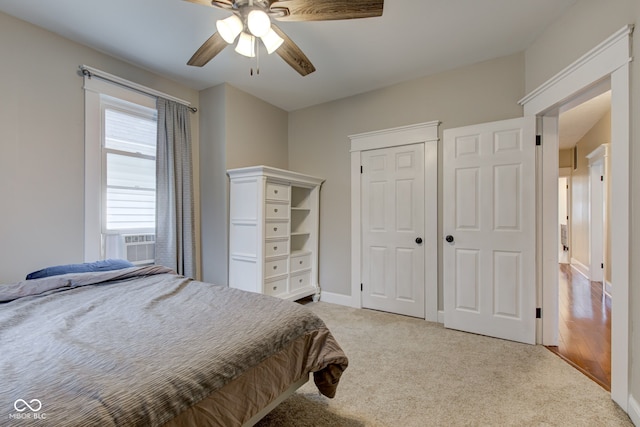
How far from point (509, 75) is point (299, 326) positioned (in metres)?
2.97

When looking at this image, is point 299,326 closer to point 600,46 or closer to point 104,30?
point 600,46

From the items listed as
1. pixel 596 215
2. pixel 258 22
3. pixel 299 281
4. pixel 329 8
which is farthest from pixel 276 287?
pixel 596 215

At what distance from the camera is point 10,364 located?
2.97ft

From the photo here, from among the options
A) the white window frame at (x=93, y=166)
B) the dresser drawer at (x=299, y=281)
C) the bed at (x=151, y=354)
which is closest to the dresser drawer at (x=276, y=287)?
the dresser drawer at (x=299, y=281)

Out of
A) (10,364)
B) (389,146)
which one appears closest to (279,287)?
(389,146)

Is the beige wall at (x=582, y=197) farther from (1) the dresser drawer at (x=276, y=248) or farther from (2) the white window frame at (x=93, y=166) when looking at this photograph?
(2) the white window frame at (x=93, y=166)

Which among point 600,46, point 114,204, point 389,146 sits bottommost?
point 114,204

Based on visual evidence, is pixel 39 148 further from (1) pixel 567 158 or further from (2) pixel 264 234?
(1) pixel 567 158

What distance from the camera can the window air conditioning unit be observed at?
2816mm

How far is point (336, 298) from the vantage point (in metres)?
3.72

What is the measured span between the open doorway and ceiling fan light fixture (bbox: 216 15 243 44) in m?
3.30

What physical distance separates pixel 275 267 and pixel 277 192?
0.84 meters

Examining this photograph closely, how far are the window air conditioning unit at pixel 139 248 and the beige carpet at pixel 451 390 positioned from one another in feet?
6.85

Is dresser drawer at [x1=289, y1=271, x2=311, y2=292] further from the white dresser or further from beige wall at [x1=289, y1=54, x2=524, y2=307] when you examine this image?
beige wall at [x1=289, y1=54, x2=524, y2=307]
